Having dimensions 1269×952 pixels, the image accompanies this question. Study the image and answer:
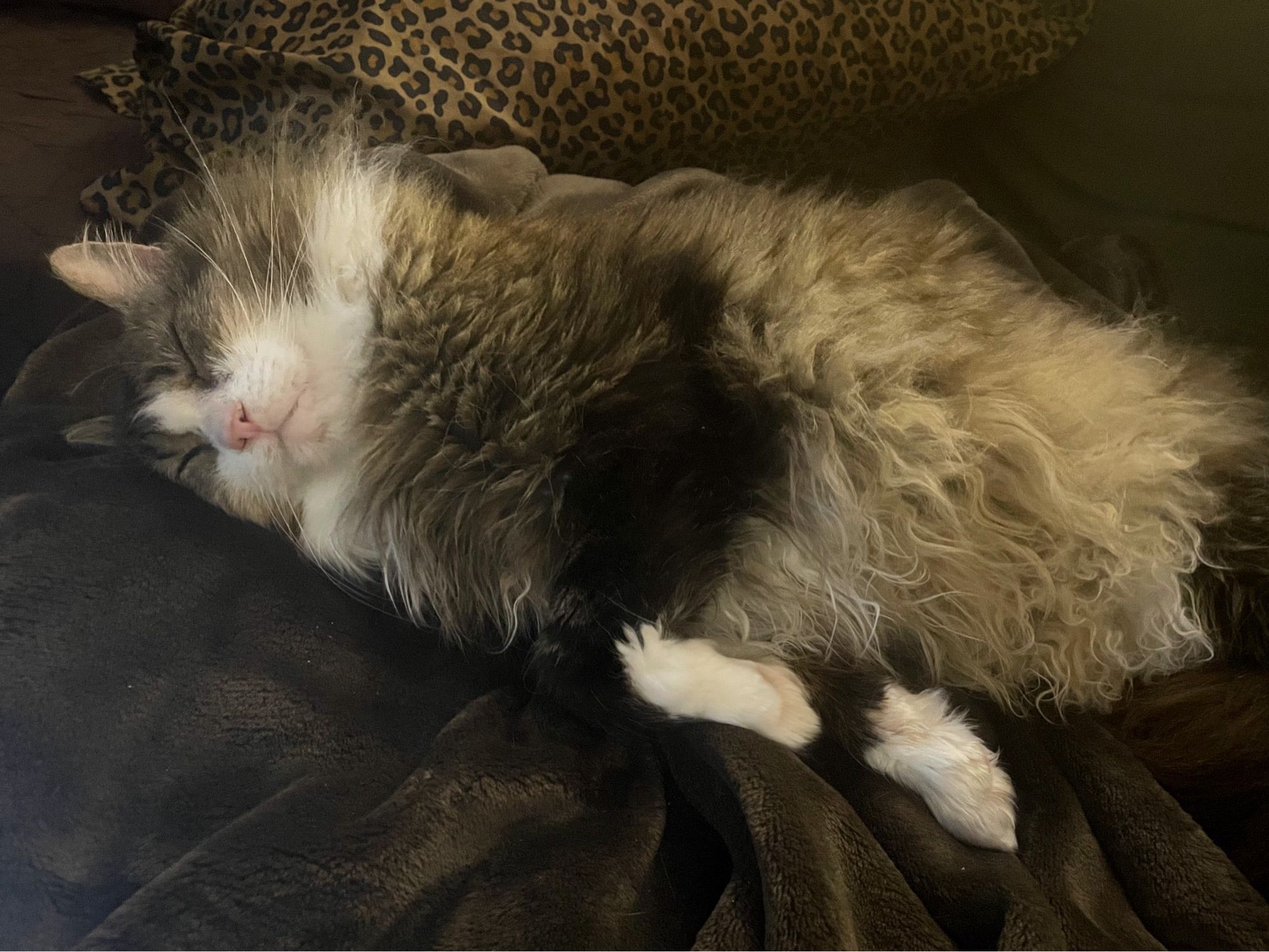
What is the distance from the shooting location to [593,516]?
3.53ft

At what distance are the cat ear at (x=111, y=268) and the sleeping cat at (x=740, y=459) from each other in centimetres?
22

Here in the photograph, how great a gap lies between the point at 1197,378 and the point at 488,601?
1.18m

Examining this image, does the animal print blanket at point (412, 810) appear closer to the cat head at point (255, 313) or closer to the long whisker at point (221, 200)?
the cat head at point (255, 313)

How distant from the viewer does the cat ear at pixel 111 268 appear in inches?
54.9

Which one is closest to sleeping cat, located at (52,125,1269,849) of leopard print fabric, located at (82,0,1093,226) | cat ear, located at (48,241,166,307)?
cat ear, located at (48,241,166,307)

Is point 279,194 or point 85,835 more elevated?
point 279,194

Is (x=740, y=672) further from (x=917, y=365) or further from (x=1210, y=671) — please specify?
(x=1210, y=671)

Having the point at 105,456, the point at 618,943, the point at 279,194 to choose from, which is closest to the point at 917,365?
the point at 618,943

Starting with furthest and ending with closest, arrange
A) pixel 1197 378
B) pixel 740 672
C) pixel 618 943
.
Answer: pixel 1197 378 → pixel 740 672 → pixel 618 943

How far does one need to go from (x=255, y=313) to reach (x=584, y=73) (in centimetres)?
77

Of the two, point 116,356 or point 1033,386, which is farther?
point 116,356

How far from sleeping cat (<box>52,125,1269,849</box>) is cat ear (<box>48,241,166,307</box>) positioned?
0.71ft

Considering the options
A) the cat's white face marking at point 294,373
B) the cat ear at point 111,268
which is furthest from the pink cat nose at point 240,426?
the cat ear at point 111,268

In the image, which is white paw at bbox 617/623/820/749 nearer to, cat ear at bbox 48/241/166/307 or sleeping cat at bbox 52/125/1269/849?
sleeping cat at bbox 52/125/1269/849
